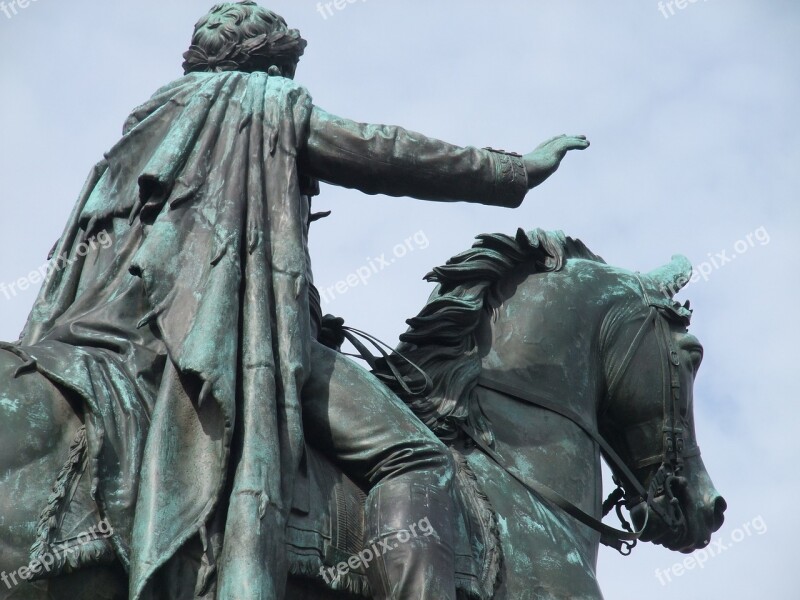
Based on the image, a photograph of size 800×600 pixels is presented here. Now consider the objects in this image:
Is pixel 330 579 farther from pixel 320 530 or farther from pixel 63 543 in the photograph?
pixel 63 543

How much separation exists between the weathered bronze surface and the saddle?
0.01 metres

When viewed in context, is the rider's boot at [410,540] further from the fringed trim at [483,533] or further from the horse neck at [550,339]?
the horse neck at [550,339]

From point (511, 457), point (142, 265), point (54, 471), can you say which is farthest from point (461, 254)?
point (54, 471)

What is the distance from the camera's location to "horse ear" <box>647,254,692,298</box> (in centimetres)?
1084

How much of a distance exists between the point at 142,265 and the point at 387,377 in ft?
4.75

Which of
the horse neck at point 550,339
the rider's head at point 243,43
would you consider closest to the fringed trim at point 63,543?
the horse neck at point 550,339

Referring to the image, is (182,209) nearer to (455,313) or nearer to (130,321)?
(130,321)

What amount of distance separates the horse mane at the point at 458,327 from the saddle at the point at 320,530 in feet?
1.03

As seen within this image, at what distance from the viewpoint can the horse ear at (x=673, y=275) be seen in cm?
1084

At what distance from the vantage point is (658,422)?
10.4 meters

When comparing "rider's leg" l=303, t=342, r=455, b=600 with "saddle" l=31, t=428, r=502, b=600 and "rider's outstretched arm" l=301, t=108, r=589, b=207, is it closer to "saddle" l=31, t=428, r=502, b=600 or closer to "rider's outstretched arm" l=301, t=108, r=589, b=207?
"saddle" l=31, t=428, r=502, b=600

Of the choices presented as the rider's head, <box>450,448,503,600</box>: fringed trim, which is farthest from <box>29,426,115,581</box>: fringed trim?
the rider's head

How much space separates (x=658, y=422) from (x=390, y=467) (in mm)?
1940

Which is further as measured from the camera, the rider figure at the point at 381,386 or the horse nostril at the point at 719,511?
the horse nostril at the point at 719,511
